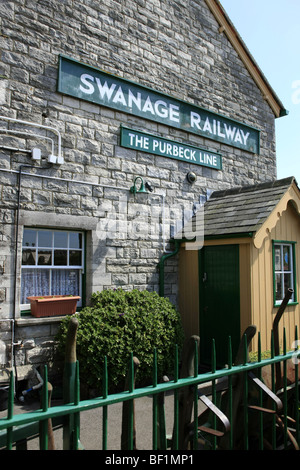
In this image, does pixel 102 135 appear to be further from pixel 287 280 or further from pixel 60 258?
pixel 287 280

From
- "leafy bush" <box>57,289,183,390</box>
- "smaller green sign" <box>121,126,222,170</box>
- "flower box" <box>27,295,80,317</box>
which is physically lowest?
"leafy bush" <box>57,289,183,390</box>

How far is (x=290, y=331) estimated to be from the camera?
8.05m

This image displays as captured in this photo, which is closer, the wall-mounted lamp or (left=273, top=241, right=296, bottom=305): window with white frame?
the wall-mounted lamp

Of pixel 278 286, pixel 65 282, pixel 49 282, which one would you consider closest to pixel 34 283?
pixel 49 282

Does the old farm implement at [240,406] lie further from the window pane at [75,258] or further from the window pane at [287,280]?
the window pane at [287,280]

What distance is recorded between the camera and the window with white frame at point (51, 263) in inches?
257

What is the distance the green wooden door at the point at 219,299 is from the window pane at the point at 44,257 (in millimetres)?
3299

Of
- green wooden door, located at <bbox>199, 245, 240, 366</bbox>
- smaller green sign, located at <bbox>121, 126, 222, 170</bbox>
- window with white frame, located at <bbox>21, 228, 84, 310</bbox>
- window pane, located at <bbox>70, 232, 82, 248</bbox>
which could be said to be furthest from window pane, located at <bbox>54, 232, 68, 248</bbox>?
green wooden door, located at <bbox>199, 245, 240, 366</bbox>

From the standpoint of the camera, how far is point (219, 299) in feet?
25.2

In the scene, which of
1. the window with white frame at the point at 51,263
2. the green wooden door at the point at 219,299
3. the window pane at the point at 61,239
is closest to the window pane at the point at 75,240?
the window with white frame at the point at 51,263

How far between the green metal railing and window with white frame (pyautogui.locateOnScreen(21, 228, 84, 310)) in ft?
13.1

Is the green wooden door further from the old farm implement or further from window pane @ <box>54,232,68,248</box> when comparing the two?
the old farm implement

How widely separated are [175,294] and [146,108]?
14.4 feet

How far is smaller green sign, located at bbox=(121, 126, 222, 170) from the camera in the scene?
7965 millimetres
